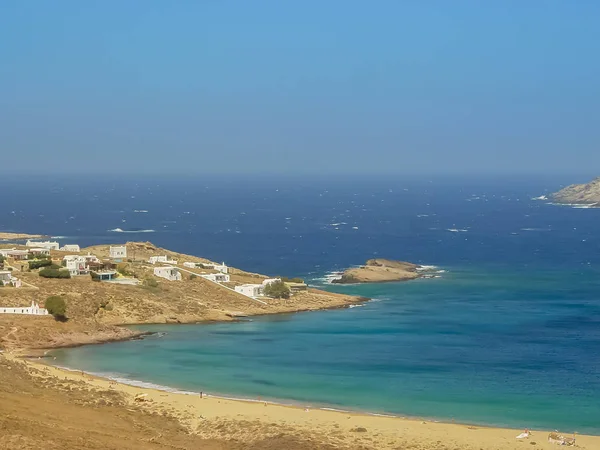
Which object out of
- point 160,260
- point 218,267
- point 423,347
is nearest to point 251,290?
point 218,267

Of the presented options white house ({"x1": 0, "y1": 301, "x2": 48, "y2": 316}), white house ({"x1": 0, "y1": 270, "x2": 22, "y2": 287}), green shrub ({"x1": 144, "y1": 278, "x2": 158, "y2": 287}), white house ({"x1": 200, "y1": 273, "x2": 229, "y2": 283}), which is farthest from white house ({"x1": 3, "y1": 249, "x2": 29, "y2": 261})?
white house ({"x1": 0, "y1": 301, "x2": 48, "y2": 316})

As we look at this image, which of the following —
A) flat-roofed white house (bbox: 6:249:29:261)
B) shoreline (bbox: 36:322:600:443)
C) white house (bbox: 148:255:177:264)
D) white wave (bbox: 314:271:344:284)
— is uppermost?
flat-roofed white house (bbox: 6:249:29:261)

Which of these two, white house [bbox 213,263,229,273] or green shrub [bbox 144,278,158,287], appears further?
white house [bbox 213,263,229,273]

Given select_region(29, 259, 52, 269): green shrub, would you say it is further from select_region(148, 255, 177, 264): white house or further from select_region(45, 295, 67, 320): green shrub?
select_region(148, 255, 177, 264): white house

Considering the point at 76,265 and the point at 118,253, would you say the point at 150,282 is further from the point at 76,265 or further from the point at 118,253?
the point at 118,253

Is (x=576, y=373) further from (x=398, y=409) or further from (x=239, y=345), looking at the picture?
(x=239, y=345)

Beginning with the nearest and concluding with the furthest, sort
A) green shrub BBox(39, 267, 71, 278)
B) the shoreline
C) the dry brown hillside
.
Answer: the shoreline
the dry brown hillside
green shrub BBox(39, 267, 71, 278)

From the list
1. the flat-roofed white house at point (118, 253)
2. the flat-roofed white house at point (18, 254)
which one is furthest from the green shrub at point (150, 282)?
the flat-roofed white house at point (118, 253)

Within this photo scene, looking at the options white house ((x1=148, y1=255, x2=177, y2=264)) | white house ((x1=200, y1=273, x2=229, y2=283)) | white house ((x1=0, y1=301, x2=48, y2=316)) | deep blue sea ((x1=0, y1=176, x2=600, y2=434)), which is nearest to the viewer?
deep blue sea ((x1=0, y1=176, x2=600, y2=434))
